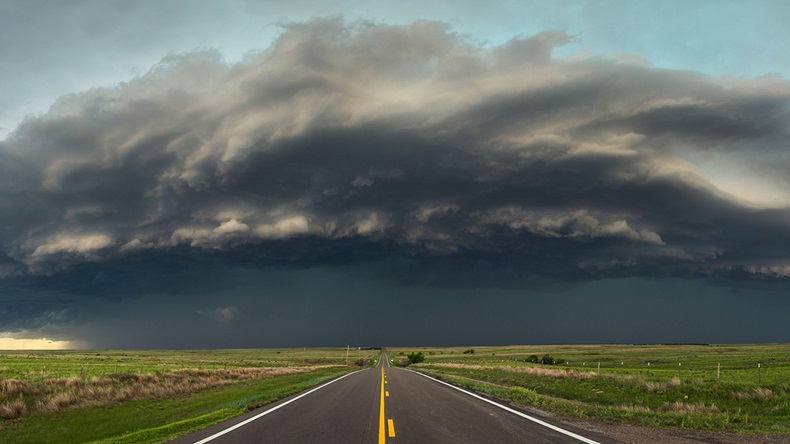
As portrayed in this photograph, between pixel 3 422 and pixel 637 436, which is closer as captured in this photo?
pixel 637 436

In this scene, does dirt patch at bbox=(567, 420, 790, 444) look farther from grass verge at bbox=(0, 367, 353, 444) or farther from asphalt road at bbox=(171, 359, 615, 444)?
grass verge at bbox=(0, 367, 353, 444)

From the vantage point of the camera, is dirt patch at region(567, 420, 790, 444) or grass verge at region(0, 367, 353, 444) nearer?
dirt patch at region(567, 420, 790, 444)

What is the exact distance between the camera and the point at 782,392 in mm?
19484

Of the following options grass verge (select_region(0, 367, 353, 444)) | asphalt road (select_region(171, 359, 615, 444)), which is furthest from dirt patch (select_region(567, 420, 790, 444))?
grass verge (select_region(0, 367, 353, 444))

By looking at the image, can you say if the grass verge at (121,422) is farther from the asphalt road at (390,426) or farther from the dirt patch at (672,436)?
the dirt patch at (672,436)

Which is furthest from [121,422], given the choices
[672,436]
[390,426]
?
[672,436]

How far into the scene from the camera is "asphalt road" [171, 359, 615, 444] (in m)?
11.0

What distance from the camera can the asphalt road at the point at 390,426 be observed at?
1100 cm

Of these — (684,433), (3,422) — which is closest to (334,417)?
(684,433)

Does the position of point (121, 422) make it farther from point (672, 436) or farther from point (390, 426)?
point (672, 436)

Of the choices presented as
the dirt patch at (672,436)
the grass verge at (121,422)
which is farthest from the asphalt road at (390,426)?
the grass verge at (121,422)

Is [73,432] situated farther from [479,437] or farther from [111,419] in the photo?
[479,437]

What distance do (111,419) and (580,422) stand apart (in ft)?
52.3

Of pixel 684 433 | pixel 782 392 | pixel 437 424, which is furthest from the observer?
pixel 782 392
